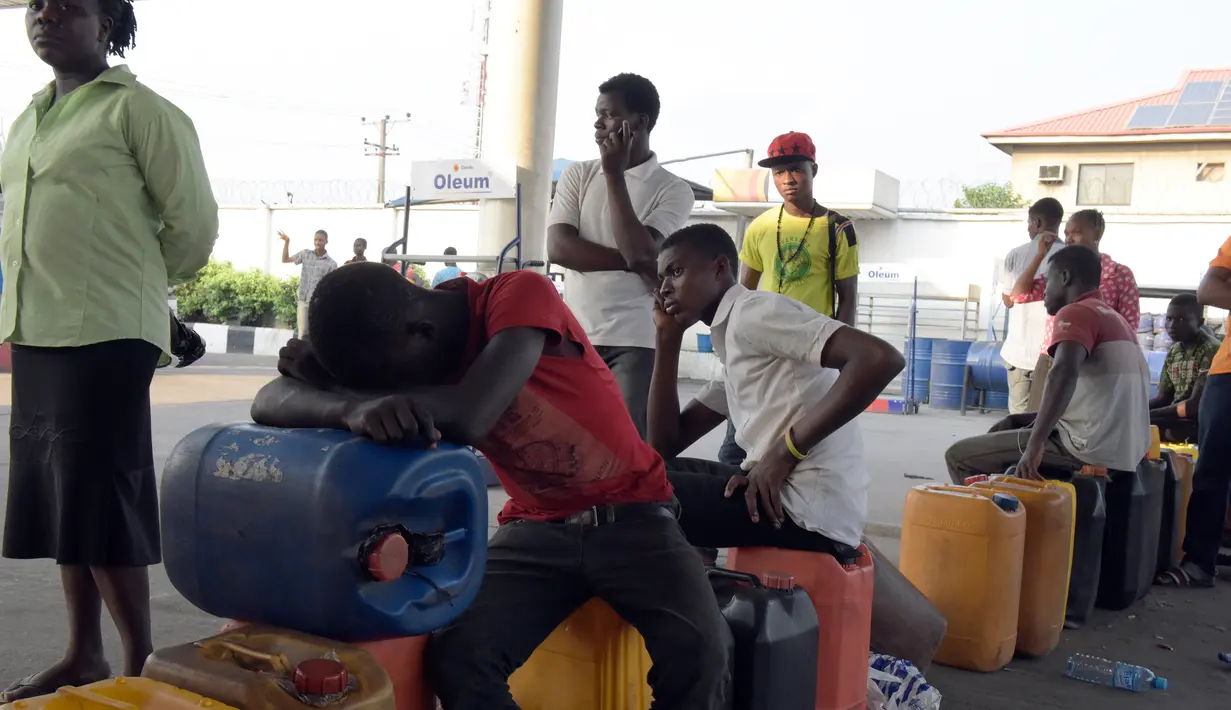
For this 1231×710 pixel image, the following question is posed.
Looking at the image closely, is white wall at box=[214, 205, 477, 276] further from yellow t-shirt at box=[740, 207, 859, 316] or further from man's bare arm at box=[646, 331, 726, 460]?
man's bare arm at box=[646, 331, 726, 460]

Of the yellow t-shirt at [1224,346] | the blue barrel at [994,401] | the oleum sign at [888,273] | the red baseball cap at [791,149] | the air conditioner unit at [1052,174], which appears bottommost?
the blue barrel at [994,401]

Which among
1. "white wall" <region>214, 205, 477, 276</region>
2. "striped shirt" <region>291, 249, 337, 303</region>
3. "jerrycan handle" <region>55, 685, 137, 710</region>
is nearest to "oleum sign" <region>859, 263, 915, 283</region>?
"white wall" <region>214, 205, 477, 276</region>

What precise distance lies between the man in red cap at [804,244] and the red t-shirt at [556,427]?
7.77 feet

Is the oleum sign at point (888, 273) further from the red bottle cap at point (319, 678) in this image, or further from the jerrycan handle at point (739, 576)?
the red bottle cap at point (319, 678)

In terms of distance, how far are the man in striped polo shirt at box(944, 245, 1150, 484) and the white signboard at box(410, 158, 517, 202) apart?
362 cm

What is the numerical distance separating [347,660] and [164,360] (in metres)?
1.66

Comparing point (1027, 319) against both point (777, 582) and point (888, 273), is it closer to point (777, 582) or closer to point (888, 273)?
point (777, 582)

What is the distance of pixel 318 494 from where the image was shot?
1529 mm

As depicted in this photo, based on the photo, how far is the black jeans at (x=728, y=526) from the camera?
266 centimetres

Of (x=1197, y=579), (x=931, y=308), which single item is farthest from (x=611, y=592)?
(x=931, y=308)

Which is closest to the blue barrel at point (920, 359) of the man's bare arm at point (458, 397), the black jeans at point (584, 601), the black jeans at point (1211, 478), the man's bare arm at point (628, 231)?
the black jeans at point (1211, 478)

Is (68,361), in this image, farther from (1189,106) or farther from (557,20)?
(1189,106)

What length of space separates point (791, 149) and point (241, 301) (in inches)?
734

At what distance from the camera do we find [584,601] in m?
2.14
